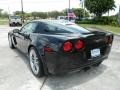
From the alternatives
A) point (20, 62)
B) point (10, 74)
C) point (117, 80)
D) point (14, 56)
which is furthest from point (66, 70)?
point (14, 56)

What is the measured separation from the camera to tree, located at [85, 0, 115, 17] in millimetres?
33625

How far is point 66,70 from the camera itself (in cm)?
402

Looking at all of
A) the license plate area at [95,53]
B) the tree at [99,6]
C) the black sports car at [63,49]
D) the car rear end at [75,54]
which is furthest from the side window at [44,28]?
the tree at [99,6]

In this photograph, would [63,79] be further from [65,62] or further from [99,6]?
[99,6]

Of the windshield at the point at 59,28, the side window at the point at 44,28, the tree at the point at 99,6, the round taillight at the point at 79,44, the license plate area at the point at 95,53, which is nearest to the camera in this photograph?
the round taillight at the point at 79,44

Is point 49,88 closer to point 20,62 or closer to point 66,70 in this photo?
point 66,70

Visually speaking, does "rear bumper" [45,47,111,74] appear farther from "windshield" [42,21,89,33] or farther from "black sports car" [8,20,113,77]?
"windshield" [42,21,89,33]

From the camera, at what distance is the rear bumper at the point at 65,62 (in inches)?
153

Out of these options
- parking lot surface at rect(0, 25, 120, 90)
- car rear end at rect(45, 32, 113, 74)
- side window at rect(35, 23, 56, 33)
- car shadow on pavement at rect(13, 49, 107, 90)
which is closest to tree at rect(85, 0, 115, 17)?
parking lot surface at rect(0, 25, 120, 90)

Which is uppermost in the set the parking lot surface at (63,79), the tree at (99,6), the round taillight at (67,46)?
the tree at (99,6)

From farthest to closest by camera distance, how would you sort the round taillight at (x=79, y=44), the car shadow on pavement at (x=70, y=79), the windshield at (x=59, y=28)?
the windshield at (x=59, y=28)
the car shadow on pavement at (x=70, y=79)
the round taillight at (x=79, y=44)

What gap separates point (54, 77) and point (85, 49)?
3.41 ft

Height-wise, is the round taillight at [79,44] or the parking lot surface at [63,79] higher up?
the round taillight at [79,44]

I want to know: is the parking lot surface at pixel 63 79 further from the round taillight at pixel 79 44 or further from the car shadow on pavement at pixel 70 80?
the round taillight at pixel 79 44
